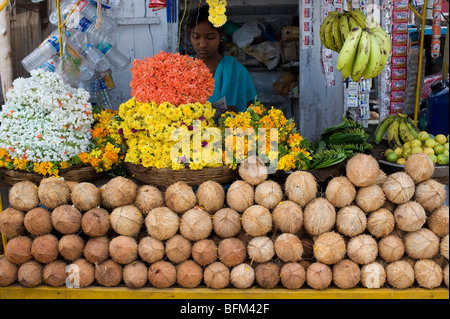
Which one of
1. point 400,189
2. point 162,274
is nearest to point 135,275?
point 162,274

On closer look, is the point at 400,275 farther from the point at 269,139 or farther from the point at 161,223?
the point at 161,223

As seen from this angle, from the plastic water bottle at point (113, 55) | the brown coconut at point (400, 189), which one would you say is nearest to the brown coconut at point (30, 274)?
the plastic water bottle at point (113, 55)

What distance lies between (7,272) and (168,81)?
5.53ft

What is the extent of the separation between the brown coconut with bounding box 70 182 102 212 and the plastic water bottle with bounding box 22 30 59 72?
143 centimetres

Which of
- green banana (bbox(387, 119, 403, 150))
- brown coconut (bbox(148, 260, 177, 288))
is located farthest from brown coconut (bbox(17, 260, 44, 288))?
green banana (bbox(387, 119, 403, 150))

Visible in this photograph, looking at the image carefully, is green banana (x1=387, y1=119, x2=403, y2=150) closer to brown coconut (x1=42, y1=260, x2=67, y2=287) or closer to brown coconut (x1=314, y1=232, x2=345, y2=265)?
brown coconut (x1=314, y1=232, x2=345, y2=265)

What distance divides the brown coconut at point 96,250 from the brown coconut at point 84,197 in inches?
8.8

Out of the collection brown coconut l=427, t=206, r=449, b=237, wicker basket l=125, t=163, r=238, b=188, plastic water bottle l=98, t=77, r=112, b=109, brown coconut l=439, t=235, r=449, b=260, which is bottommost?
brown coconut l=439, t=235, r=449, b=260

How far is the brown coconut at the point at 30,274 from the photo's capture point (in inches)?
110

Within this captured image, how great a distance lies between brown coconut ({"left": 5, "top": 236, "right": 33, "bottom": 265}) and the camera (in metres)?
2.81

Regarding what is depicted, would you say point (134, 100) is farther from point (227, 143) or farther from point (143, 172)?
point (227, 143)

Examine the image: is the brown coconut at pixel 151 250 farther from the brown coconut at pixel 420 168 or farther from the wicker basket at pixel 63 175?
the brown coconut at pixel 420 168

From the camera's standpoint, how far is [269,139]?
3.06 meters

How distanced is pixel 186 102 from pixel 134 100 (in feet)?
1.29
